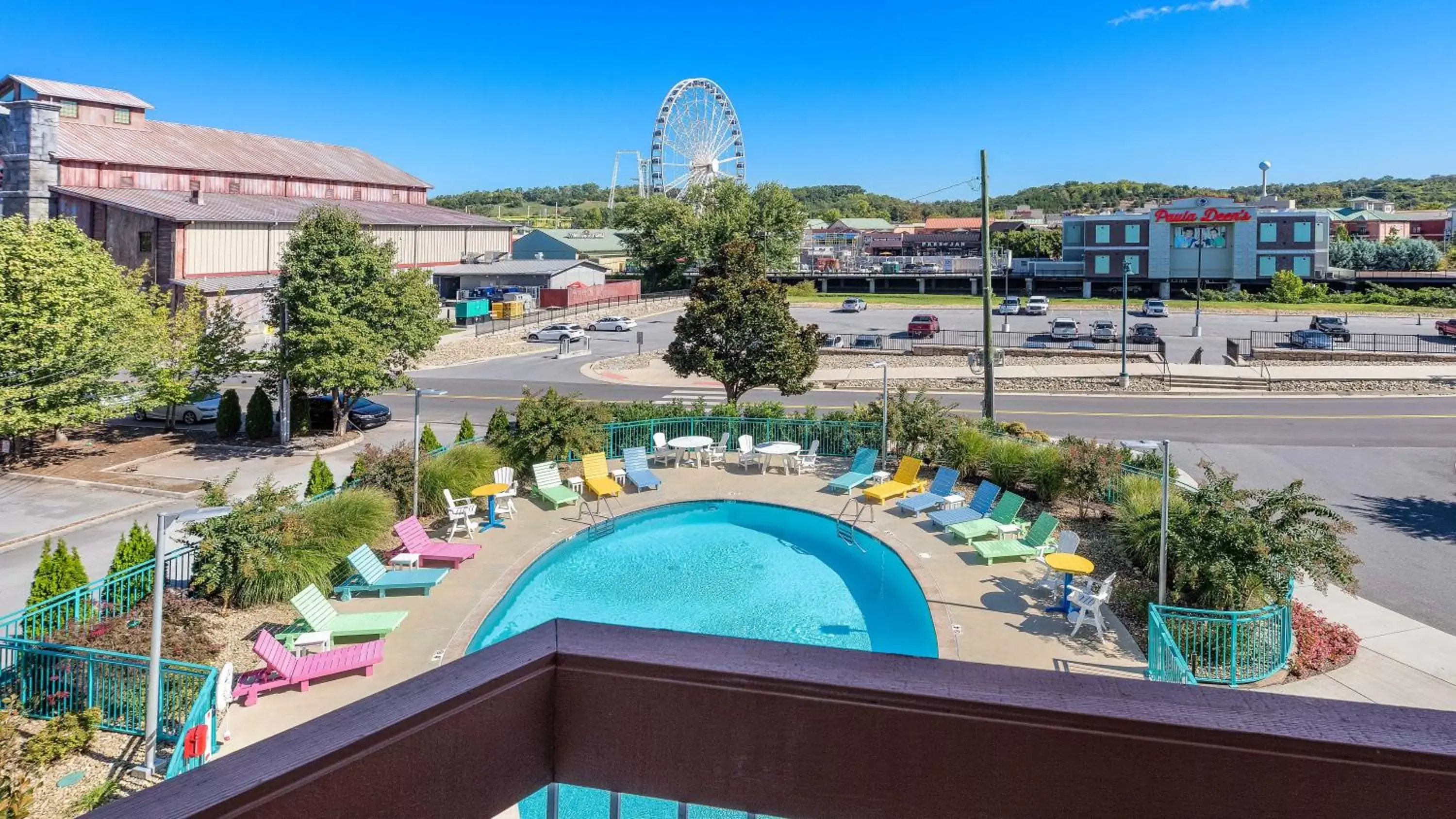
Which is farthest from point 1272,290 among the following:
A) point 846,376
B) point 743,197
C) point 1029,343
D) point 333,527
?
point 333,527

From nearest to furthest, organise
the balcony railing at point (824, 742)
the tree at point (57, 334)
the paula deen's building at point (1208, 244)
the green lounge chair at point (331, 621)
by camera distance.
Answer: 1. the balcony railing at point (824, 742)
2. the green lounge chair at point (331, 621)
3. the tree at point (57, 334)
4. the paula deen's building at point (1208, 244)

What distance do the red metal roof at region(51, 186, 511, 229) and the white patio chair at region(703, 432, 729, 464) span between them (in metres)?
26.0

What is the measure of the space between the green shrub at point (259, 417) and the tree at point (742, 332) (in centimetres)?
1234

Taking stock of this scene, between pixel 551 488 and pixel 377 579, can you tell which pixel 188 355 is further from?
pixel 377 579

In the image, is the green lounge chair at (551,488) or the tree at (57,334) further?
the tree at (57,334)

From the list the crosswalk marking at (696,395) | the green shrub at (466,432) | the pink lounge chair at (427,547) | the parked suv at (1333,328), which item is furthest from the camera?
the parked suv at (1333,328)

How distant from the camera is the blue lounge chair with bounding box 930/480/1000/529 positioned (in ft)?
61.0

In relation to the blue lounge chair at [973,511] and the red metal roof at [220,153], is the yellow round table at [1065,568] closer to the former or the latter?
the blue lounge chair at [973,511]

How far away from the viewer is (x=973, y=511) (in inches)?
745

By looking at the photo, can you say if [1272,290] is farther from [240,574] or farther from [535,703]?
[535,703]

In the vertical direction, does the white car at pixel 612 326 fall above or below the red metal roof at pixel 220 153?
below

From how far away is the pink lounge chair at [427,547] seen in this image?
55.3ft

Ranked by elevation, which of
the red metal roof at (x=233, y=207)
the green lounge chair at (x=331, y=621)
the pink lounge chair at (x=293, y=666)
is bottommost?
the pink lounge chair at (x=293, y=666)

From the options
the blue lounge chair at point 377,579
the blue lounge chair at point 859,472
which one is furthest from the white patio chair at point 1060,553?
the blue lounge chair at point 377,579
